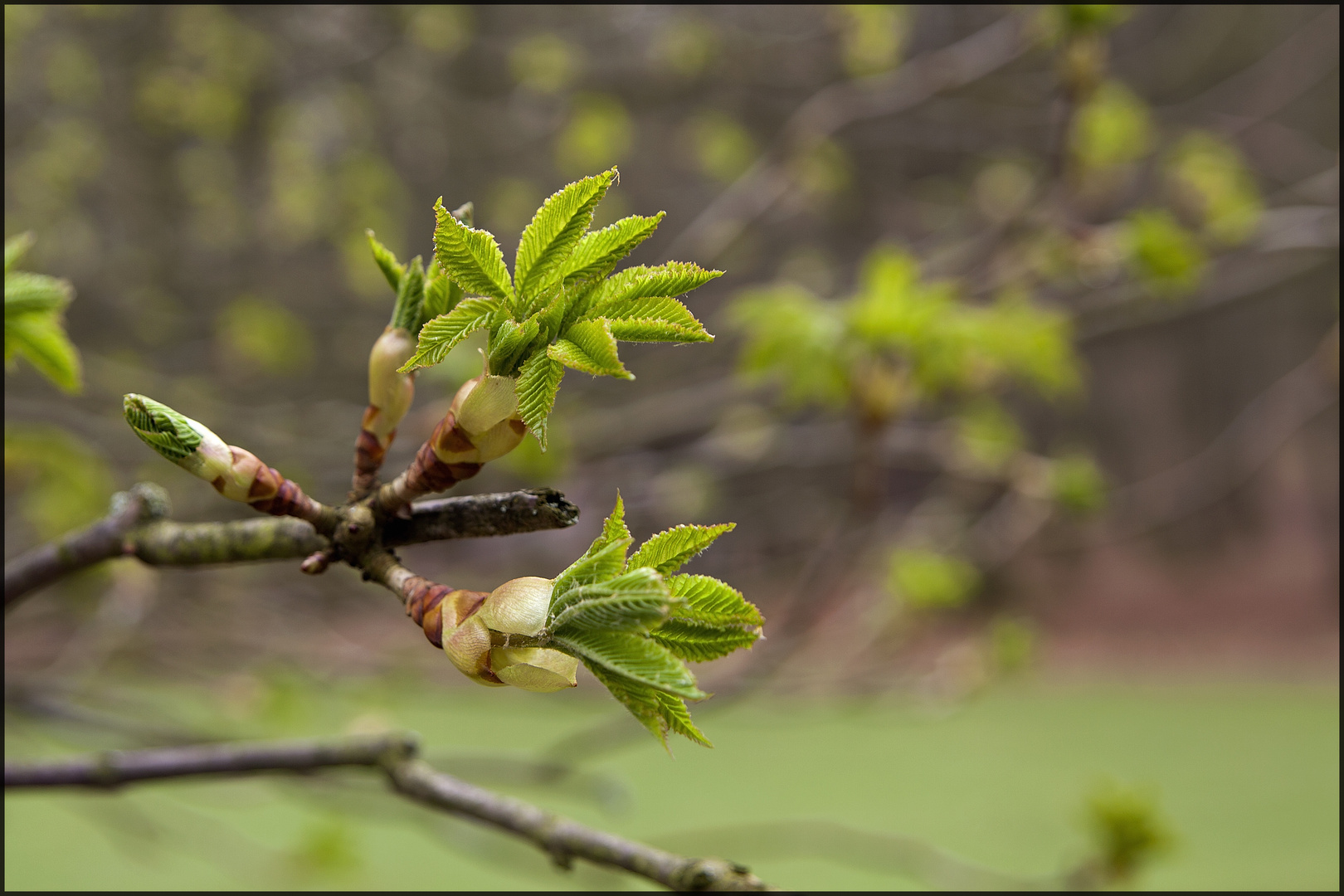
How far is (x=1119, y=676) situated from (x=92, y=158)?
332cm

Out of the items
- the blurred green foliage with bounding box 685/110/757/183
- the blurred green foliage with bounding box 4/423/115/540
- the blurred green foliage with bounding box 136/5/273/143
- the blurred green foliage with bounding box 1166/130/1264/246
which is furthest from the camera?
the blurred green foliage with bounding box 685/110/757/183

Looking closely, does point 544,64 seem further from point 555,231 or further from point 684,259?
point 555,231

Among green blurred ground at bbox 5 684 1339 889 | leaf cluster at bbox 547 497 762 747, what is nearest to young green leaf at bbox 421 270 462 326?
leaf cluster at bbox 547 497 762 747

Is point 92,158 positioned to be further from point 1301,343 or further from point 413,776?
point 1301,343

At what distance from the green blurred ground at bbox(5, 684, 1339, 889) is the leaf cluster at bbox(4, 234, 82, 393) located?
51cm

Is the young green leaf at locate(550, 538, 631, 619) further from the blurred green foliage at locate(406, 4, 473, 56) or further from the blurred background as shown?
the blurred green foliage at locate(406, 4, 473, 56)

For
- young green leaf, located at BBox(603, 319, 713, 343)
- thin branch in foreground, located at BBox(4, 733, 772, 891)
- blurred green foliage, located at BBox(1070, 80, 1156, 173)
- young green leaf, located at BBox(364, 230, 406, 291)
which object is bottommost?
thin branch in foreground, located at BBox(4, 733, 772, 891)

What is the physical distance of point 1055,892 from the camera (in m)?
0.95

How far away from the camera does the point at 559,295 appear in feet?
0.92

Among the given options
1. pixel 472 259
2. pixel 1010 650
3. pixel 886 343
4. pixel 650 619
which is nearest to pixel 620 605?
pixel 650 619

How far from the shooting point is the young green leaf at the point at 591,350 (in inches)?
10.4

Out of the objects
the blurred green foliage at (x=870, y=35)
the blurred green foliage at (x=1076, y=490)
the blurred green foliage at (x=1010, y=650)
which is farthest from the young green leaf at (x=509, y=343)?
the blurred green foliage at (x=870, y=35)

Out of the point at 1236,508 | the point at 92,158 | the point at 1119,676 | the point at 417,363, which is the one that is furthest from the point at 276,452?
the point at 1236,508

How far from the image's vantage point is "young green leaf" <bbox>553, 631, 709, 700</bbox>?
0.25 m
